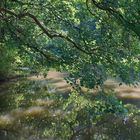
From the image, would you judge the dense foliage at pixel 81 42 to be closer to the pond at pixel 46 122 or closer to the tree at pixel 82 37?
the tree at pixel 82 37

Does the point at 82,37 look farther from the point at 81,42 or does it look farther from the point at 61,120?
the point at 61,120

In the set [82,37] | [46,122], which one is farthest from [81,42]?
[46,122]

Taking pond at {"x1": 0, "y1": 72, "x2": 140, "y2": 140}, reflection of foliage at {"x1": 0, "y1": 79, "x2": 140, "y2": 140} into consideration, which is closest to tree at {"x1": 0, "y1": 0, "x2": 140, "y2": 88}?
reflection of foliage at {"x1": 0, "y1": 79, "x2": 140, "y2": 140}

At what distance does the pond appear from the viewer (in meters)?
17.1

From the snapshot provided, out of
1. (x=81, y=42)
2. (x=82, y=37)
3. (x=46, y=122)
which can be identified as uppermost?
(x=82, y=37)

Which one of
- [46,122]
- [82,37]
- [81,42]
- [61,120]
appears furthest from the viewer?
[61,120]

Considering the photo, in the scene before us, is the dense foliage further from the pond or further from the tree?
the pond

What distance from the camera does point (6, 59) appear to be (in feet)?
85.8

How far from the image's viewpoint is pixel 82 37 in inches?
440

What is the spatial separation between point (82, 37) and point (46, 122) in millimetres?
9445

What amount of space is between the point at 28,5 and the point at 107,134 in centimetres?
771

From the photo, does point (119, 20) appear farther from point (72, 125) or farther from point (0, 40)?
point (72, 125)

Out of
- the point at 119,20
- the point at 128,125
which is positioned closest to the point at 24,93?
the point at 128,125

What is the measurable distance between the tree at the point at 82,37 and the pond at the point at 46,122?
503cm
